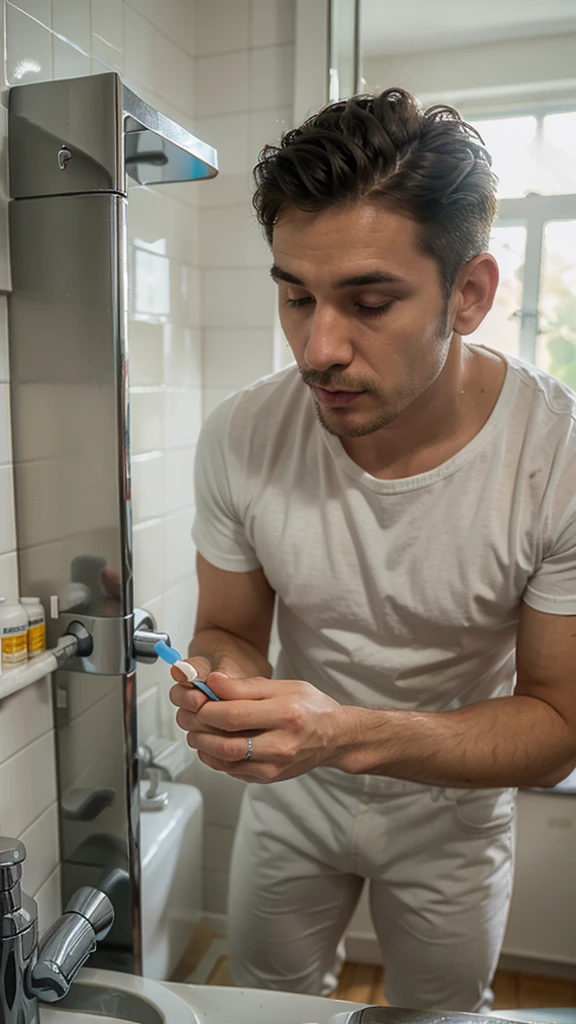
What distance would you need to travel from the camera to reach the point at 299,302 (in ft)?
2.42

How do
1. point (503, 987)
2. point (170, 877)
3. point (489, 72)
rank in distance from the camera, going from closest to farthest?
1. point (489, 72)
2. point (170, 877)
3. point (503, 987)

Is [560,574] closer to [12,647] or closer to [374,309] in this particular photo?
[374,309]

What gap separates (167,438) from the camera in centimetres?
123

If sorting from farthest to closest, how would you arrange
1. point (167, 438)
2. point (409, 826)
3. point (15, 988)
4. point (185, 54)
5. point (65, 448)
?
point (167, 438)
point (185, 54)
point (409, 826)
point (65, 448)
point (15, 988)

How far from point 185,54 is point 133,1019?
46.6 inches

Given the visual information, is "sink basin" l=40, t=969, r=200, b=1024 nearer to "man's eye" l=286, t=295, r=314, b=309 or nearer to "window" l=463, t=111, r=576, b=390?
"man's eye" l=286, t=295, r=314, b=309

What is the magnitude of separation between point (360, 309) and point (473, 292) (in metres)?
0.15

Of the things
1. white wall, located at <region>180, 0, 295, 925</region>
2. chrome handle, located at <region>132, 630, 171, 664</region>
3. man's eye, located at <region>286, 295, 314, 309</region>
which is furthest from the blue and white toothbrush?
white wall, located at <region>180, 0, 295, 925</region>

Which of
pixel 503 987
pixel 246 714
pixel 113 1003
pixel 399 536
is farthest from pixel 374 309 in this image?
pixel 503 987

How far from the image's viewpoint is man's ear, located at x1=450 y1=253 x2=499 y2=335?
756 millimetres

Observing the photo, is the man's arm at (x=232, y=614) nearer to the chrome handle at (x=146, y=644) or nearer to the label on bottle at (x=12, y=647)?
the chrome handle at (x=146, y=644)

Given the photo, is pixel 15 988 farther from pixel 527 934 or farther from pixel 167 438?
pixel 527 934

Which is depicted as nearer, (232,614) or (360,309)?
(360,309)

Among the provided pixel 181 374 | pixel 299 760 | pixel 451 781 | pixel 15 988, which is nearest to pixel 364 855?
pixel 451 781
